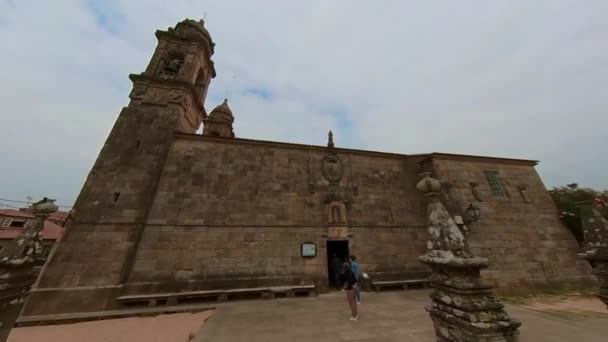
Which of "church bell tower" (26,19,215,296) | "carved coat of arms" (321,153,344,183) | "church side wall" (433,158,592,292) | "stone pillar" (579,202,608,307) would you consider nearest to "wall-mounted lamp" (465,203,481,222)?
"church side wall" (433,158,592,292)

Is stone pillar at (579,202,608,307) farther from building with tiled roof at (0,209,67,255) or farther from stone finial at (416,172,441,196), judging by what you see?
building with tiled roof at (0,209,67,255)

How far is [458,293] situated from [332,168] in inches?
365

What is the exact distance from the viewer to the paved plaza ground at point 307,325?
16.3 feet

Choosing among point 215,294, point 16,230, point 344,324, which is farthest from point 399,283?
point 16,230

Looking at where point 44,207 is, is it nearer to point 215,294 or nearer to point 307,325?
point 307,325

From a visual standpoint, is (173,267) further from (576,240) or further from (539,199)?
(576,240)

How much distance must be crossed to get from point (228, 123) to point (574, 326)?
68.3 feet

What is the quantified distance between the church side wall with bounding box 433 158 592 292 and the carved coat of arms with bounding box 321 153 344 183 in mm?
5707

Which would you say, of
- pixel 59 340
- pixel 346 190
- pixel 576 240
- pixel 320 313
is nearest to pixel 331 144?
pixel 346 190

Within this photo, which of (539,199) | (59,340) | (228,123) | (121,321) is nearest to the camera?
(59,340)

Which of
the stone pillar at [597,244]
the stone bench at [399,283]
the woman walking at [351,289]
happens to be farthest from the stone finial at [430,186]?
the stone bench at [399,283]

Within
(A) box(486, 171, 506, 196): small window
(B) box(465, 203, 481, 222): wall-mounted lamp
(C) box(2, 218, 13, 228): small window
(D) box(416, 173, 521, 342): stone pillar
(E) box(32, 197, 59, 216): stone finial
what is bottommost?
(D) box(416, 173, 521, 342): stone pillar

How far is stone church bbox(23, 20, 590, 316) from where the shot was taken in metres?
7.88

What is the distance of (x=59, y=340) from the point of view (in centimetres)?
522
